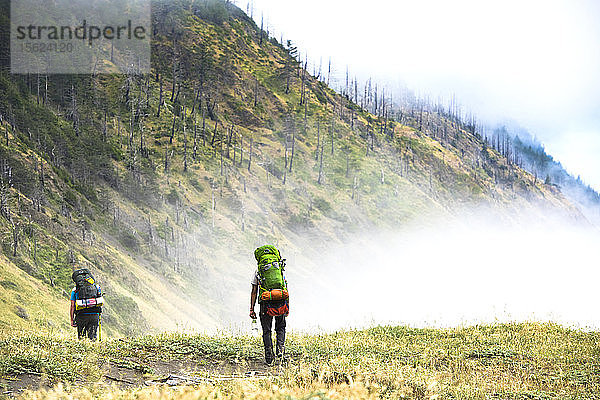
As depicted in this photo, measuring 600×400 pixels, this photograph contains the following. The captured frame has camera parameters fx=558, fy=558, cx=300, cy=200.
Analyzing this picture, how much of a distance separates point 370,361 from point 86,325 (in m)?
7.03

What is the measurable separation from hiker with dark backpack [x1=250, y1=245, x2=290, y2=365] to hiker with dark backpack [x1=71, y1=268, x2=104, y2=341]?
4539 mm

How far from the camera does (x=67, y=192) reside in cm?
5122

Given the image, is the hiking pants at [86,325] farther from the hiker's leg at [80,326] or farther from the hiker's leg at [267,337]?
the hiker's leg at [267,337]

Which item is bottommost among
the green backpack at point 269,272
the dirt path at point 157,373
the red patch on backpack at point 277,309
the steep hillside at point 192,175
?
the dirt path at point 157,373

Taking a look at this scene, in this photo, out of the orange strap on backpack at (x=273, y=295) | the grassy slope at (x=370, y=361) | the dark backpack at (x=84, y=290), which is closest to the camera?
the grassy slope at (x=370, y=361)

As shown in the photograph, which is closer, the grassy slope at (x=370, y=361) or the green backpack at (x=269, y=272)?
the grassy slope at (x=370, y=361)

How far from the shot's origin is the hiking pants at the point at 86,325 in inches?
505

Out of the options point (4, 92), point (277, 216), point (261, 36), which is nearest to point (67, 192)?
point (4, 92)

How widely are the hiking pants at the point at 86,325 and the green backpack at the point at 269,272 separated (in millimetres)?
4900

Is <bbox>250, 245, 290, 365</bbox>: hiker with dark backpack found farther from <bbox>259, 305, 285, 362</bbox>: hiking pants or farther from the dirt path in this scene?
the dirt path

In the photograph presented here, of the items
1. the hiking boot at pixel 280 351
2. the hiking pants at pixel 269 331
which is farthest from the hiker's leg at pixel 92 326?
the hiking boot at pixel 280 351

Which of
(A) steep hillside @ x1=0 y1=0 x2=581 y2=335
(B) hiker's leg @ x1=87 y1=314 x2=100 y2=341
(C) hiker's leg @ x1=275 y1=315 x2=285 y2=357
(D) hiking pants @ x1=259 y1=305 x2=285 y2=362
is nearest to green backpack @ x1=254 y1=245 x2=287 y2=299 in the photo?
(D) hiking pants @ x1=259 y1=305 x2=285 y2=362

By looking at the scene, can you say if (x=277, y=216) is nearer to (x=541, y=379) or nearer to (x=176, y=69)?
(x=176, y=69)

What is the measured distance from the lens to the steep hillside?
Result: 44.3m
